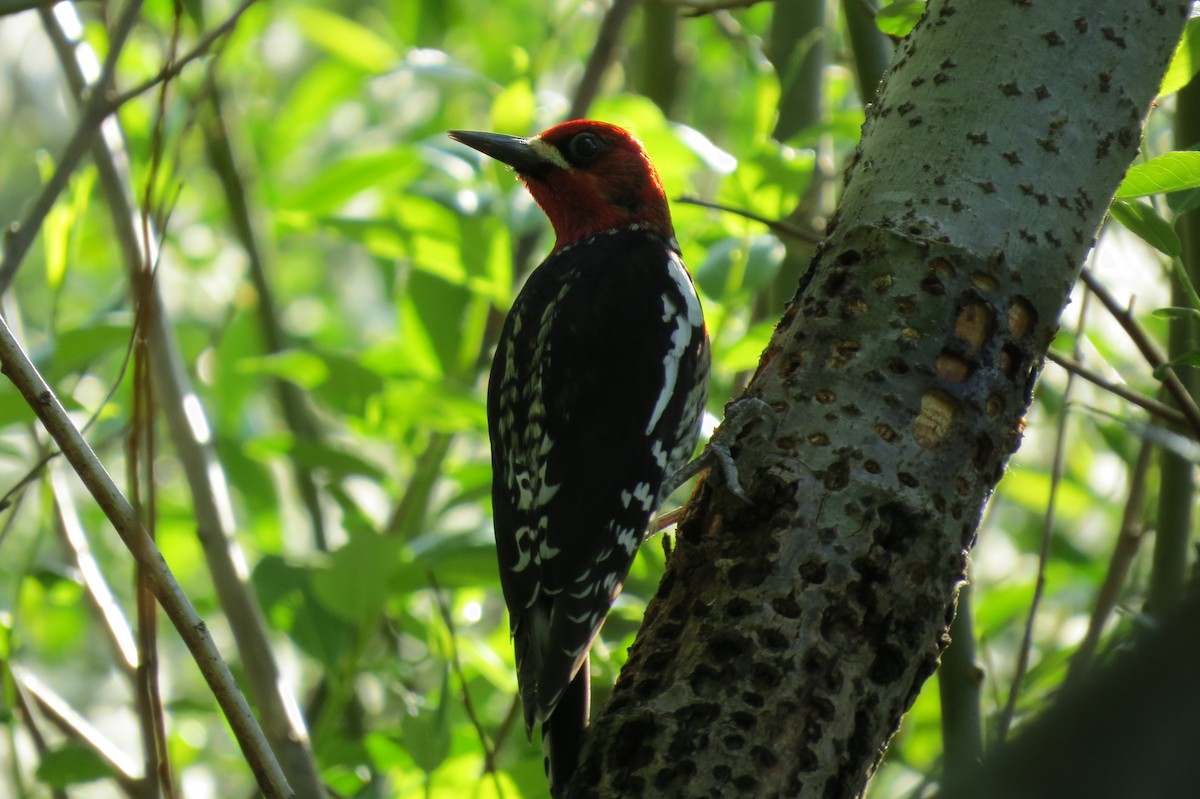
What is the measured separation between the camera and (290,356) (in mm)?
2680

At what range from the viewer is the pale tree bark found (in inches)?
62.3

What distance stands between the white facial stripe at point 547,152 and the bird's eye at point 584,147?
0.04 metres

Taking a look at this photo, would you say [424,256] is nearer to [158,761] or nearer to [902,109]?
[902,109]

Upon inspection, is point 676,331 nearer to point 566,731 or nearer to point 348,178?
point 348,178

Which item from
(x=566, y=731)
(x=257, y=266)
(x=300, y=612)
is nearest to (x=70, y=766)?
(x=300, y=612)

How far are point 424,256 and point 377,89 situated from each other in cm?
167

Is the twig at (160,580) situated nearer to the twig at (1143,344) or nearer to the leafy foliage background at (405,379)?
the leafy foliage background at (405,379)

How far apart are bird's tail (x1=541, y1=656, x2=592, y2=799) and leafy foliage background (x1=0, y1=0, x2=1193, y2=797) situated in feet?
0.17

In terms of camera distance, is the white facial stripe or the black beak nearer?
the black beak

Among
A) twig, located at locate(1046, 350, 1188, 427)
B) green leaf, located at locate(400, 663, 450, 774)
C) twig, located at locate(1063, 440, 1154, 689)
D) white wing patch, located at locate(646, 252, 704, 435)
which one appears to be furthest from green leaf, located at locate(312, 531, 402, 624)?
twig, located at locate(1063, 440, 1154, 689)

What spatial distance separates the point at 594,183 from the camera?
130 inches

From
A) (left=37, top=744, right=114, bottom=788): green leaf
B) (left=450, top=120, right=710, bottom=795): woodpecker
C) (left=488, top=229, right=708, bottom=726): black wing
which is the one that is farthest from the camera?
(left=488, top=229, right=708, bottom=726): black wing

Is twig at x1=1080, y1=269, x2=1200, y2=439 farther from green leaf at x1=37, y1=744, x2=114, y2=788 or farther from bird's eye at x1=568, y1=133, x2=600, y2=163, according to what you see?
green leaf at x1=37, y1=744, x2=114, y2=788

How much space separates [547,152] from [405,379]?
733 millimetres
